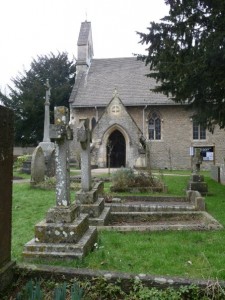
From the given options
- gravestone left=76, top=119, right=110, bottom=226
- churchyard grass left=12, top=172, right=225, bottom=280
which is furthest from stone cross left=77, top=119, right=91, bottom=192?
churchyard grass left=12, top=172, right=225, bottom=280

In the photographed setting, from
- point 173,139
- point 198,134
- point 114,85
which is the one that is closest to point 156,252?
point 173,139

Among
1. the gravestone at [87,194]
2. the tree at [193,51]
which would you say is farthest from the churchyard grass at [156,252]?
the tree at [193,51]

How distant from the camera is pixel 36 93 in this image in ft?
123

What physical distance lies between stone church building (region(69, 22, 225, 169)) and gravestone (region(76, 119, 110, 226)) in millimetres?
16576

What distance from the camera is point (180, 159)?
2814 cm

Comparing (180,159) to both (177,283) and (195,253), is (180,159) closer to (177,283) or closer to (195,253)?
(195,253)

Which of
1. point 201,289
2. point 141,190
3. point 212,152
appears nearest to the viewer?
point 201,289

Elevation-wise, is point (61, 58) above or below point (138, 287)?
above

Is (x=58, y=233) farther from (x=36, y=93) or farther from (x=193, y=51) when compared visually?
(x=36, y=93)

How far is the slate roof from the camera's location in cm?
2863

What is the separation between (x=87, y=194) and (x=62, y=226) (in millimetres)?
2531

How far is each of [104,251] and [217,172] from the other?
13.0 meters

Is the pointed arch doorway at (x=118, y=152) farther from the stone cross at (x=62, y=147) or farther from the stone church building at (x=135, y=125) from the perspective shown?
the stone cross at (x=62, y=147)

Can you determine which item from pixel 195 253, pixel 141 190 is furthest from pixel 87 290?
pixel 141 190
